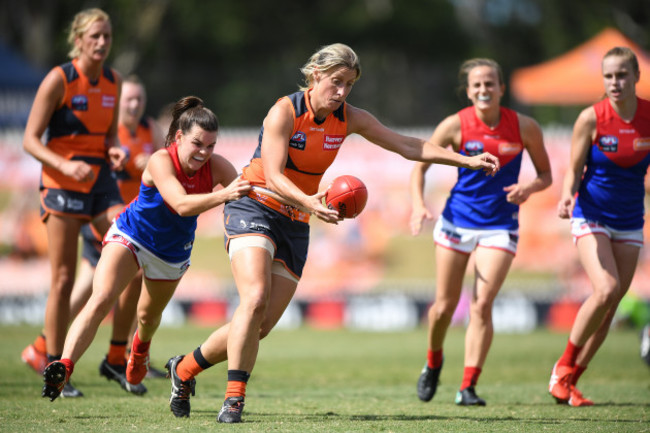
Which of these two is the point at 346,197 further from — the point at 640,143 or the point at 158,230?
the point at 640,143

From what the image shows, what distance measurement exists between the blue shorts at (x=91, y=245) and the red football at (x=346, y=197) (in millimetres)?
3142

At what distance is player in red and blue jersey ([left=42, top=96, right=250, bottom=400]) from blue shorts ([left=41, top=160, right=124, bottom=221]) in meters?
1.13

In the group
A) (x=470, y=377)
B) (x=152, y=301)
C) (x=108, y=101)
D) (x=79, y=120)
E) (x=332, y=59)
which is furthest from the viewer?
(x=108, y=101)

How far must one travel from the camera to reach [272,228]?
5.72m

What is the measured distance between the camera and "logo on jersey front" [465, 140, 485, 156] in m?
7.12

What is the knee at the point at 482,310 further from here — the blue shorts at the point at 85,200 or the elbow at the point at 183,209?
the blue shorts at the point at 85,200

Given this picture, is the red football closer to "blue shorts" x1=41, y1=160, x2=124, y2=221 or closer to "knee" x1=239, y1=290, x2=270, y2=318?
"knee" x1=239, y1=290, x2=270, y2=318

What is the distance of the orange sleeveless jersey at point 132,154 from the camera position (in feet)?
27.0

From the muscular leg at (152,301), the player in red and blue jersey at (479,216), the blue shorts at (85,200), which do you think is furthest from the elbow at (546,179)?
the blue shorts at (85,200)

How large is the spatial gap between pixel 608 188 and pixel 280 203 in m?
2.90

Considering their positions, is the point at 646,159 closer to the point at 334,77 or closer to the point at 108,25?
the point at 334,77

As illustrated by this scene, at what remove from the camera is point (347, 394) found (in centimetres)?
760

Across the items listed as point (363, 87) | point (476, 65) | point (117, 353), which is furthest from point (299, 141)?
point (363, 87)

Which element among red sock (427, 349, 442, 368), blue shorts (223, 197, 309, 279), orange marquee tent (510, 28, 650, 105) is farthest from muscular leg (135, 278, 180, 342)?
orange marquee tent (510, 28, 650, 105)
